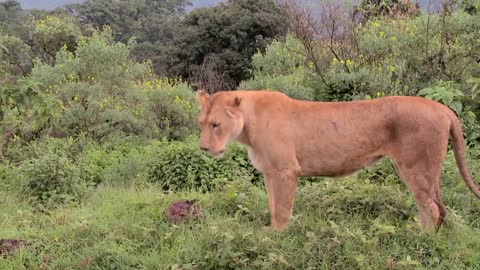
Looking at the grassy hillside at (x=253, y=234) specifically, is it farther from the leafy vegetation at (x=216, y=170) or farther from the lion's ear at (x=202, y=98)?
the lion's ear at (x=202, y=98)

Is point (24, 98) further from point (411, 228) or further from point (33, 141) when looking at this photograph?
point (411, 228)

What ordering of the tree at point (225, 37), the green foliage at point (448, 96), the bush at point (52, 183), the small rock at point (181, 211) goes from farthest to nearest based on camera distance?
the tree at point (225, 37)
the green foliage at point (448, 96)
the bush at point (52, 183)
the small rock at point (181, 211)

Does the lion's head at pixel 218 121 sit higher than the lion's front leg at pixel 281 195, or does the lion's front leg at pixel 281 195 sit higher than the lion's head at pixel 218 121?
the lion's head at pixel 218 121

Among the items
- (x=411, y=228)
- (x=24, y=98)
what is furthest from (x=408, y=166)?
(x=24, y=98)

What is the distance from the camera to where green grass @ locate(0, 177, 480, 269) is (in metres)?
4.90

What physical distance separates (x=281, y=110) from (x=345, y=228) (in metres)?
1.17

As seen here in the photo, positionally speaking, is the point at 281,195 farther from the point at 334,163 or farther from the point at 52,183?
the point at 52,183

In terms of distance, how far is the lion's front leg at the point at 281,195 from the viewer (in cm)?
525

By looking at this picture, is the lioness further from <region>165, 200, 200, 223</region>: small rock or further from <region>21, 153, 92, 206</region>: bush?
<region>21, 153, 92, 206</region>: bush

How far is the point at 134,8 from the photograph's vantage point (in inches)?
2046

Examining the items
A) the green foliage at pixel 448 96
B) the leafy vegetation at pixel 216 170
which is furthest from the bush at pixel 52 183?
the green foliage at pixel 448 96

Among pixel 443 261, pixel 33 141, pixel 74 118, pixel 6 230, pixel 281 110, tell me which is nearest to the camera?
pixel 443 261

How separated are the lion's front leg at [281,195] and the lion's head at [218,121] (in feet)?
1.75

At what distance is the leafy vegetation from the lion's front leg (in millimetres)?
141
